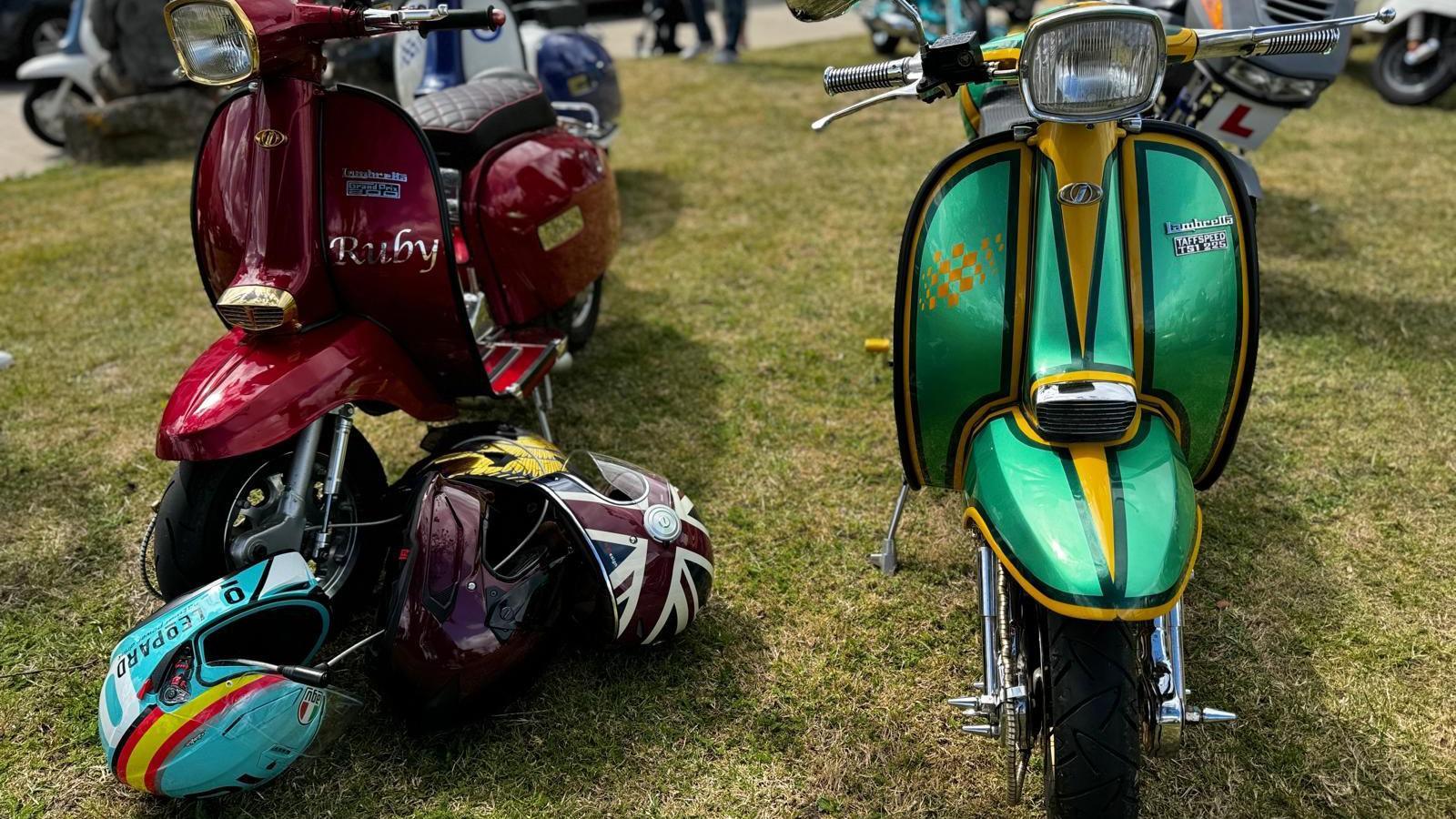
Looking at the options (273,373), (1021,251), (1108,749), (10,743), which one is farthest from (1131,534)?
(10,743)

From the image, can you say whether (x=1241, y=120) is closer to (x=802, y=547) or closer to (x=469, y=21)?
(x=802, y=547)

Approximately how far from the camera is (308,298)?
238cm

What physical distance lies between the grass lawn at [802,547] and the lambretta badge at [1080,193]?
42.2 inches

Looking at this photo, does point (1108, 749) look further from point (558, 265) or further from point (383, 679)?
point (558, 265)

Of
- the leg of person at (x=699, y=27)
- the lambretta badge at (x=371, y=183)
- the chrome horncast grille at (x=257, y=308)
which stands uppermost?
the lambretta badge at (x=371, y=183)

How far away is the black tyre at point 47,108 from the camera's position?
707cm

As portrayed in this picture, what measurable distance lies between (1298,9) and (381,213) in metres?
3.13

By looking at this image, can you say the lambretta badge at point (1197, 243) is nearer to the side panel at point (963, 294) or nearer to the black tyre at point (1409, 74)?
the side panel at point (963, 294)

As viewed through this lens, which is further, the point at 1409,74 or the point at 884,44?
the point at 884,44

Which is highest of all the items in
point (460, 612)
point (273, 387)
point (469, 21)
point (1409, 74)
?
point (469, 21)

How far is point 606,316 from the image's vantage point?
13.6 feet

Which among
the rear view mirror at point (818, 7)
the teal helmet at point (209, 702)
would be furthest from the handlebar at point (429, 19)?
the teal helmet at point (209, 702)

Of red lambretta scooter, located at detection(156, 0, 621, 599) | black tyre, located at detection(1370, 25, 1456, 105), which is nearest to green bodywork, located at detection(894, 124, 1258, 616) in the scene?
red lambretta scooter, located at detection(156, 0, 621, 599)

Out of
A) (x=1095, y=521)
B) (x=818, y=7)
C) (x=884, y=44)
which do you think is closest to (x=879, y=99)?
(x=818, y=7)
